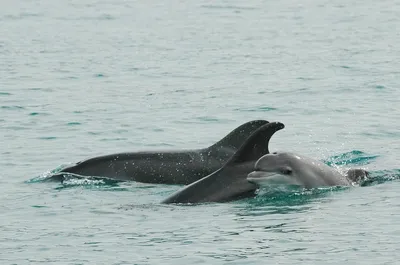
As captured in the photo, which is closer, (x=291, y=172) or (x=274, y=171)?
(x=274, y=171)

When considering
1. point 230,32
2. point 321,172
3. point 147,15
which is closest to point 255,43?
point 230,32

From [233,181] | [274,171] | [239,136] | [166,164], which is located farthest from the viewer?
[166,164]

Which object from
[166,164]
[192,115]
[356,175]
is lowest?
[356,175]

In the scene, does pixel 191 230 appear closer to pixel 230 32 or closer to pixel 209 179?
pixel 209 179

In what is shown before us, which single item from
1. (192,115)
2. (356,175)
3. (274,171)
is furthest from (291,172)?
(192,115)

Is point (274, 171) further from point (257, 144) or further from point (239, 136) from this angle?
point (239, 136)

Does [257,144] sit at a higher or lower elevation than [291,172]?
higher

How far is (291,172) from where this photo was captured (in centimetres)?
1609

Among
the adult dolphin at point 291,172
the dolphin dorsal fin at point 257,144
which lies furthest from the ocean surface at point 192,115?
the dolphin dorsal fin at point 257,144

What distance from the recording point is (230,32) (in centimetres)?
4059

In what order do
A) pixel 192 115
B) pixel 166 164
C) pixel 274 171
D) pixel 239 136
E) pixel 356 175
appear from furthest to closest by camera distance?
pixel 192 115
pixel 166 164
pixel 239 136
pixel 356 175
pixel 274 171

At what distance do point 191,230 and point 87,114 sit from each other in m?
11.8

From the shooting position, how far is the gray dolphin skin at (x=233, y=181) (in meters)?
15.9

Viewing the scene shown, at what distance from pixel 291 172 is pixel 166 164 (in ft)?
9.12
